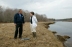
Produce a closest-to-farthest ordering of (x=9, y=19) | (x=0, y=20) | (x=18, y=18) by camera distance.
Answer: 1. (x=18, y=18)
2. (x=0, y=20)
3. (x=9, y=19)

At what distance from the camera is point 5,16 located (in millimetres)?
79500

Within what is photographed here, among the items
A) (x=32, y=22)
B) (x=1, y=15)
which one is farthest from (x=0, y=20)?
(x=32, y=22)

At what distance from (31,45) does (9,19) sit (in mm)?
72706

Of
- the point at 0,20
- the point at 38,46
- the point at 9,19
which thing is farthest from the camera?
the point at 9,19

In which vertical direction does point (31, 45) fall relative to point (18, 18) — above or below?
below

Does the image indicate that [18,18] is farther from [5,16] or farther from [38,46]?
[5,16]

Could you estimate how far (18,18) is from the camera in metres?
11.8

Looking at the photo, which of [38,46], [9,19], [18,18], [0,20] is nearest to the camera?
[38,46]

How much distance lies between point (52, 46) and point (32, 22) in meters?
2.91

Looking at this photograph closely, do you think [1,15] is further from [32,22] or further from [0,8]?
[32,22]

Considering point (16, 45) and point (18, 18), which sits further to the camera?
point (18, 18)

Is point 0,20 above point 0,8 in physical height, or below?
below

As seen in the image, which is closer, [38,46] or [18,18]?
[38,46]

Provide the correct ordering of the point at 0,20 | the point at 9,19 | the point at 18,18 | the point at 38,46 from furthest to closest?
the point at 9,19 < the point at 0,20 < the point at 18,18 < the point at 38,46
